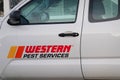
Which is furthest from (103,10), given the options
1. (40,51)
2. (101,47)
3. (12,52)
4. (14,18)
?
(12,52)

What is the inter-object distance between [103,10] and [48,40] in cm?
80

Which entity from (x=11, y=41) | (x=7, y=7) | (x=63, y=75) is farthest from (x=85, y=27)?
(x=7, y=7)

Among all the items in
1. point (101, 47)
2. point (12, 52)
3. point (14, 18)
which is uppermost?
point (14, 18)

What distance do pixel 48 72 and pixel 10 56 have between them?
Answer: 1.80 feet

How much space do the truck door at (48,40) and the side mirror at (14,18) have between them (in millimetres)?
29

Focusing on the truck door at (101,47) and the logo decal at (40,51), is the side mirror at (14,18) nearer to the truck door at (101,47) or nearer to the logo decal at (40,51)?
the logo decal at (40,51)

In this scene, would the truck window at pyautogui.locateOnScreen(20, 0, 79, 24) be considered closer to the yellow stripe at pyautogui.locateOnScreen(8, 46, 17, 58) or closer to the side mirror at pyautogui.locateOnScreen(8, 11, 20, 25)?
the side mirror at pyautogui.locateOnScreen(8, 11, 20, 25)

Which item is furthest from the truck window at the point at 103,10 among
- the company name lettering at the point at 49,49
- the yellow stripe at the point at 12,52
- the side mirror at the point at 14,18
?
the yellow stripe at the point at 12,52

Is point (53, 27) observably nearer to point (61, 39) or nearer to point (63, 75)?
point (61, 39)

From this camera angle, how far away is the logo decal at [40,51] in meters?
4.88

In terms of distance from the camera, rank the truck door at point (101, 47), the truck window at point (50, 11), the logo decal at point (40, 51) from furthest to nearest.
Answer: the truck window at point (50, 11)
the logo decal at point (40, 51)
the truck door at point (101, 47)

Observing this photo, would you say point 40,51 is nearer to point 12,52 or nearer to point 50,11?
point 12,52

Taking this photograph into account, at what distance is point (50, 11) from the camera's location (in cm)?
507

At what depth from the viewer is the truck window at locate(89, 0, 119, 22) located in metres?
4.88
